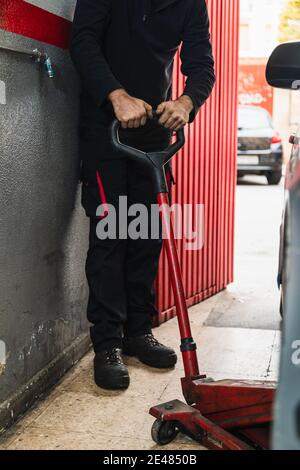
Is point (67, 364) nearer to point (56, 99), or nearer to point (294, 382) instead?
point (56, 99)

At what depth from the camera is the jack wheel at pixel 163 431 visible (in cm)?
262

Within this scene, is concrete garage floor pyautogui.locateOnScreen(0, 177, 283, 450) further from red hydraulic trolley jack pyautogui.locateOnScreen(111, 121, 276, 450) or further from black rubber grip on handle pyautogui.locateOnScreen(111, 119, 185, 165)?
black rubber grip on handle pyautogui.locateOnScreen(111, 119, 185, 165)

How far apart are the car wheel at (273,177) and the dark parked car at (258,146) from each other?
0.04 metres

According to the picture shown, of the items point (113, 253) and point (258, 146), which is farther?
point (258, 146)

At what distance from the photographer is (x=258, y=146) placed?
1416cm

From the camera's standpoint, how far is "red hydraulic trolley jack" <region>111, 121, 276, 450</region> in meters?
2.42

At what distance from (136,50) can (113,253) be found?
0.95m

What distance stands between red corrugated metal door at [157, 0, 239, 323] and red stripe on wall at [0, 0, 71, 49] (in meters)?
1.17

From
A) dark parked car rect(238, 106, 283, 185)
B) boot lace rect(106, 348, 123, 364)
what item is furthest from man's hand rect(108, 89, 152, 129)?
dark parked car rect(238, 106, 283, 185)

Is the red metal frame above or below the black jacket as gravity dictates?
below

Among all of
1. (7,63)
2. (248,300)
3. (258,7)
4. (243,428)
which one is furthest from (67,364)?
(258,7)

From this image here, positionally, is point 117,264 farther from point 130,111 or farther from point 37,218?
point 130,111

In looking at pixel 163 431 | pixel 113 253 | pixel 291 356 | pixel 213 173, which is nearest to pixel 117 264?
pixel 113 253

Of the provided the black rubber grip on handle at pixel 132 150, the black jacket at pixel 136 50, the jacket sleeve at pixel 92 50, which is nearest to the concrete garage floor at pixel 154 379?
the black rubber grip on handle at pixel 132 150
